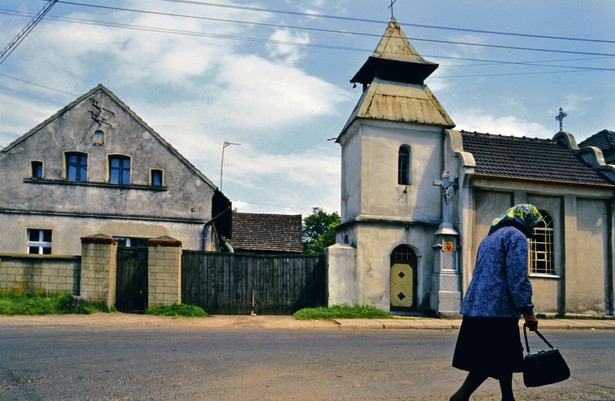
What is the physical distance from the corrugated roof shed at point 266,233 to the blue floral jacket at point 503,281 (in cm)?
2855

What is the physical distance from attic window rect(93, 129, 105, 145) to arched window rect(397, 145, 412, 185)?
11.9 metres

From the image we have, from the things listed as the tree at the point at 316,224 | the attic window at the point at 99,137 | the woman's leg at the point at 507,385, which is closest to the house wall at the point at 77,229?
the attic window at the point at 99,137

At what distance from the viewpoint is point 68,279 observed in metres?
15.7

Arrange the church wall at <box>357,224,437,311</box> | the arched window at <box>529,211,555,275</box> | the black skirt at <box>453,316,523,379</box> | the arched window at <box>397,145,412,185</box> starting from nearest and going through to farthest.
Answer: the black skirt at <box>453,316,523,379</box>
the church wall at <box>357,224,437,311</box>
the arched window at <box>529,211,555,275</box>
the arched window at <box>397,145,412,185</box>

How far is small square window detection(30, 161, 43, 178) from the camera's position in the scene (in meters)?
20.8

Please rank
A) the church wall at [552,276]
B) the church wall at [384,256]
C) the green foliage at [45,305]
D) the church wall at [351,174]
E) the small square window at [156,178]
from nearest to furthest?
the green foliage at [45,305], the church wall at [384,256], the church wall at [552,276], the church wall at [351,174], the small square window at [156,178]

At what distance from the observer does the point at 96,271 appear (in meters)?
15.4

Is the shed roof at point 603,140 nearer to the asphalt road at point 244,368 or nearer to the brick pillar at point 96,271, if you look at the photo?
the asphalt road at point 244,368

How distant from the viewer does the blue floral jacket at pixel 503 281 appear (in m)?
4.62

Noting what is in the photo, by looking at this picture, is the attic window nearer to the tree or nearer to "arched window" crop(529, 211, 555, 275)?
"arched window" crop(529, 211, 555, 275)

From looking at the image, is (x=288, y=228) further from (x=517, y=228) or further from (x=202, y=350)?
(x=517, y=228)

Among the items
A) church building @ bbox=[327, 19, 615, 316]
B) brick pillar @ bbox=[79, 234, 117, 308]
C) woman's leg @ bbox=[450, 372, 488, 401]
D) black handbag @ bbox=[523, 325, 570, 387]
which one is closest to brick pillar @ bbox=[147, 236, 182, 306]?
brick pillar @ bbox=[79, 234, 117, 308]

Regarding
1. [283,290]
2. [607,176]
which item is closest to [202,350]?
[283,290]

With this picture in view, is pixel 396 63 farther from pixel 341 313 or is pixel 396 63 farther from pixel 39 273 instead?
pixel 39 273
